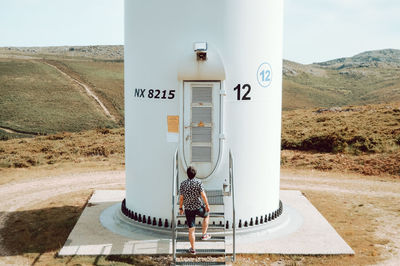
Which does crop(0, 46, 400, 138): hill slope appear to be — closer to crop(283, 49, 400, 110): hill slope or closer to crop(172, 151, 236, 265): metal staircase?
crop(283, 49, 400, 110): hill slope

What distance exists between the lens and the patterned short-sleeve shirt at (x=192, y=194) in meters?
8.72

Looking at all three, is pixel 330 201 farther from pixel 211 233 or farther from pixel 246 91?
pixel 211 233

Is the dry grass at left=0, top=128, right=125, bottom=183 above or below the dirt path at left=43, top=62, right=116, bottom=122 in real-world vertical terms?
below

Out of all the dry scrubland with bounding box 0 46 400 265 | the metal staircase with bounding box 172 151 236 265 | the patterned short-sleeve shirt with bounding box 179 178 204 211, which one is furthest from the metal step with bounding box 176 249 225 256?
the patterned short-sleeve shirt with bounding box 179 178 204 211

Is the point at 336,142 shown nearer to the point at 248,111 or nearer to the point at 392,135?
the point at 392,135

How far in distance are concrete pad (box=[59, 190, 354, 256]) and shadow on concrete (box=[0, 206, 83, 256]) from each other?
1.27ft

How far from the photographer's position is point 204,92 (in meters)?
9.84

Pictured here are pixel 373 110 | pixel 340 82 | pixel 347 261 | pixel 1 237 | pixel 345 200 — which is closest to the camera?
pixel 347 261

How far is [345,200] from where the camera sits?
14484 mm

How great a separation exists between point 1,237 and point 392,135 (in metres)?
19.1

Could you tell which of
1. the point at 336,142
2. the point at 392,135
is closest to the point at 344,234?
the point at 336,142

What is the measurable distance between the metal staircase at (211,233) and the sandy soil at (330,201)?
56 centimetres

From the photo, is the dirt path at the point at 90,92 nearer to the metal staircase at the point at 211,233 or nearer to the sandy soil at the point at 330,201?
Answer: the sandy soil at the point at 330,201

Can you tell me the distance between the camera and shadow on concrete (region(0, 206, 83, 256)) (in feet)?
32.6
